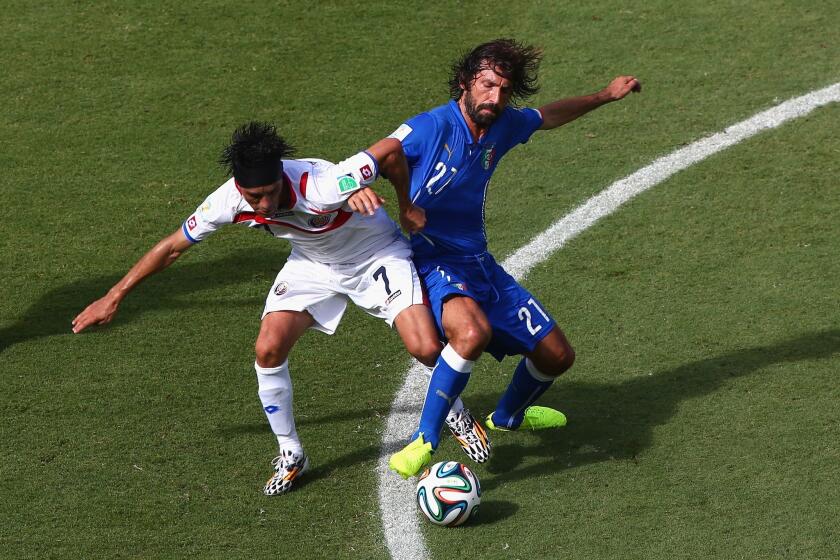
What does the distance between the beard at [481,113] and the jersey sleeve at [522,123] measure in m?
0.20

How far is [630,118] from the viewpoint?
1028 cm

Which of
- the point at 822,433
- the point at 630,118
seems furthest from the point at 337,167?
the point at 630,118

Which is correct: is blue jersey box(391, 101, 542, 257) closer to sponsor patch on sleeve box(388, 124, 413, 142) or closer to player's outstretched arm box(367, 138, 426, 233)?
sponsor patch on sleeve box(388, 124, 413, 142)

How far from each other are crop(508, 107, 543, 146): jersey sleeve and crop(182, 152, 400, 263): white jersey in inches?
36.1

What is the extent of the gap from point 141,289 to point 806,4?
677 centimetres

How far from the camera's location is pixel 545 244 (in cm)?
883

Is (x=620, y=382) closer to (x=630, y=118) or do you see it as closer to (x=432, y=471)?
(x=432, y=471)

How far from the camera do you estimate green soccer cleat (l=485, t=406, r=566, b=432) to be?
7.07 metres

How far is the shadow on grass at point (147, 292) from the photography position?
8.01 meters

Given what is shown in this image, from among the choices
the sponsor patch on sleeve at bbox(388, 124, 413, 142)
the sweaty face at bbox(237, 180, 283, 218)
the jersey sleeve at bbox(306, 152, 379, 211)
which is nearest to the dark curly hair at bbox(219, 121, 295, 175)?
the sweaty face at bbox(237, 180, 283, 218)

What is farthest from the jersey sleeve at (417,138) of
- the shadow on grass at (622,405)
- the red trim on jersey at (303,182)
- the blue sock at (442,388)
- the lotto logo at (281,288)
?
the shadow on grass at (622,405)

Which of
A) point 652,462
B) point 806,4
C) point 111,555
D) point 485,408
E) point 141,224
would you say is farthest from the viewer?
point 806,4

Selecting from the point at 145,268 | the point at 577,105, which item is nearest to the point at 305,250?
the point at 145,268

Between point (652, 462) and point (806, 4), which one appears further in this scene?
point (806, 4)
